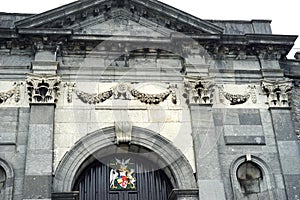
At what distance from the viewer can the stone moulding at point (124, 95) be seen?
43.8 feet

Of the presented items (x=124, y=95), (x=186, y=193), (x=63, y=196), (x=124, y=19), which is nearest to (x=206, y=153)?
(x=186, y=193)

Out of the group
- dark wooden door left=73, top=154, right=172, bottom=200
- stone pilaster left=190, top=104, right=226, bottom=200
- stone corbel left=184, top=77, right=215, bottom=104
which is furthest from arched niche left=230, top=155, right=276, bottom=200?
stone corbel left=184, top=77, right=215, bottom=104

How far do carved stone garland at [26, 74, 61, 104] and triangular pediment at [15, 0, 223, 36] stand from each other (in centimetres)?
174

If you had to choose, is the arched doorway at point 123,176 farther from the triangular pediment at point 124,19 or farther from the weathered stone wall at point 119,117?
the triangular pediment at point 124,19

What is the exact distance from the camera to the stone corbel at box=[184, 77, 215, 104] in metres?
13.6

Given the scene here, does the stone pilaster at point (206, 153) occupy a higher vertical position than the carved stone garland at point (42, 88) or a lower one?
lower

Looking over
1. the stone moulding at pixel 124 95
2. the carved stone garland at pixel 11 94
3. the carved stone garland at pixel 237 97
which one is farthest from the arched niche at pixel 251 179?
the carved stone garland at pixel 11 94

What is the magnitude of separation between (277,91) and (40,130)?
23.0ft

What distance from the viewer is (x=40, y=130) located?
1254 centimetres

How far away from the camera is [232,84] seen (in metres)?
14.3

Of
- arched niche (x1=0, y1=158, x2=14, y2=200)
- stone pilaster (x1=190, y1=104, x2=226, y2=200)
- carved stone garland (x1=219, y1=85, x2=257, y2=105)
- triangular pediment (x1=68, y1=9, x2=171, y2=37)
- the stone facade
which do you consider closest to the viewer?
arched niche (x1=0, y1=158, x2=14, y2=200)

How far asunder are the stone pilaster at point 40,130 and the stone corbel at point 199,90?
3.77 metres

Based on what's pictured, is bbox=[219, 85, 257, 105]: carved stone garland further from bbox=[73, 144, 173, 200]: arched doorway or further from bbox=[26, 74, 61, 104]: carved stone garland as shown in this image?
bbox=[26, 74, 61, 104]: carved stone garland

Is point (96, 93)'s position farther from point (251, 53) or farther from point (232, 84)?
point (251, 53)
